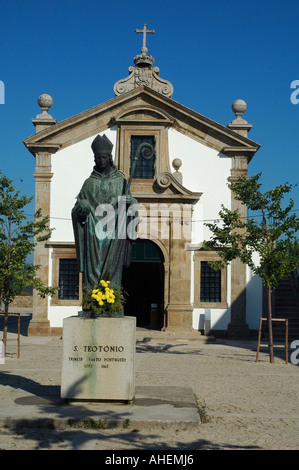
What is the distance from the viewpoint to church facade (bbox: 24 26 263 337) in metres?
21.8

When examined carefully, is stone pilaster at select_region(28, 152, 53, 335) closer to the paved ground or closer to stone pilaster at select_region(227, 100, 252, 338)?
stone pilaster at select_region(227, 100, 252, 338)

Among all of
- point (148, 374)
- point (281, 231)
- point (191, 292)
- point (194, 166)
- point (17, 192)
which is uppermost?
point (194, 166)

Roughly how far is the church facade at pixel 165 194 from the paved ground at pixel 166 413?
793 cm

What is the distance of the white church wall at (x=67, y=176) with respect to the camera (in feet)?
73.3

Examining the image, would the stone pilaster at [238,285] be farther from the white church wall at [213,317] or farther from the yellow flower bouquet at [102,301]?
the yellow flower bouquet at [102,301]

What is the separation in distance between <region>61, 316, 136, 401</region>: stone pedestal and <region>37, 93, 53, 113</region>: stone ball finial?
16848 millimetres

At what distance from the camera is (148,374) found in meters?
12.5

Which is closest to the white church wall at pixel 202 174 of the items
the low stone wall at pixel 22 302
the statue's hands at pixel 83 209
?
the statue's hands at pixel 83 209

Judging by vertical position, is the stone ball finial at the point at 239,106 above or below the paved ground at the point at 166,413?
above

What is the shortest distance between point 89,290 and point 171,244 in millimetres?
13753

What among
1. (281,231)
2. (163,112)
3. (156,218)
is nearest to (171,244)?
(156,218)

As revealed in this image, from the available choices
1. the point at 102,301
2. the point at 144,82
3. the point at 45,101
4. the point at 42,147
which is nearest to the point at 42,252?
the point at 42,147

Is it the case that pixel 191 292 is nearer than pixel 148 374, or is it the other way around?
pixel 148 374

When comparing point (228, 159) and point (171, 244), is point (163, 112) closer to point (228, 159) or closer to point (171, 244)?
point (228, 159)
